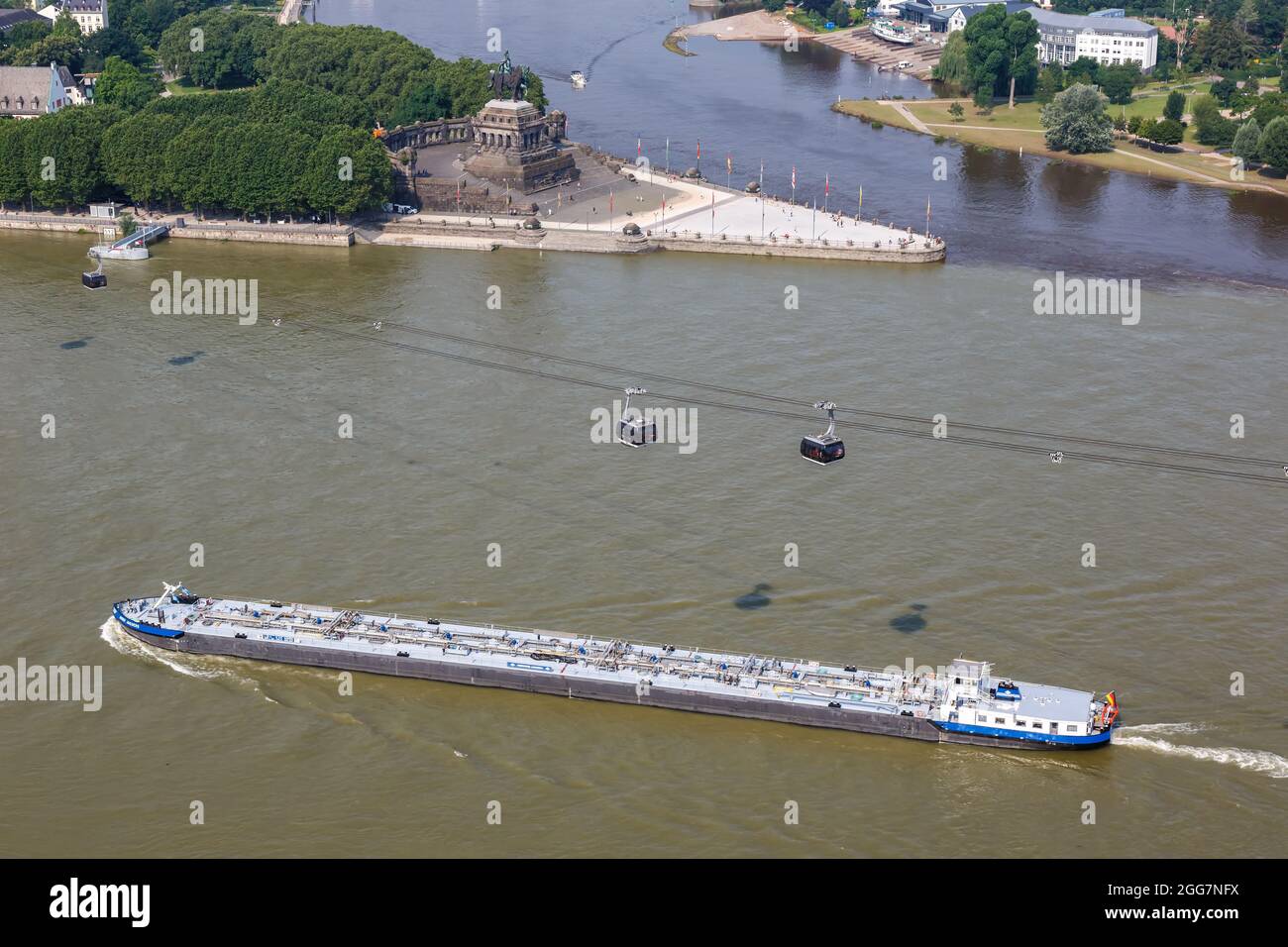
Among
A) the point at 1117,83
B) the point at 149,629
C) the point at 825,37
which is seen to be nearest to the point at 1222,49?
the point at 1117,83

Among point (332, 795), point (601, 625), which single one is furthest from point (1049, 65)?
point (332, 795)

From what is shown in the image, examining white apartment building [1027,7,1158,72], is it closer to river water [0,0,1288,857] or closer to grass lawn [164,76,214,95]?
river water [0,0,1288,857]

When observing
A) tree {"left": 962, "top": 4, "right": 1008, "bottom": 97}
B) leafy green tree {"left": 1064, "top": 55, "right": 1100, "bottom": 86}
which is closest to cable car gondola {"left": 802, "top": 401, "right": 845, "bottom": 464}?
tree {"left": 962, "top": 4, "right": 1008, "bottom": 97}

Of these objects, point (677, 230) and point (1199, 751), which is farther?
point (677, 230)

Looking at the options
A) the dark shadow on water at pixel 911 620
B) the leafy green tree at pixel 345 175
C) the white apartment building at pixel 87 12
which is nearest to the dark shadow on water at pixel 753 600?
the dark shadow on water at pixel 911 620

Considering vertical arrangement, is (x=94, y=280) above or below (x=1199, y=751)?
above

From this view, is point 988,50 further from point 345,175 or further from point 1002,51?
point 345,175

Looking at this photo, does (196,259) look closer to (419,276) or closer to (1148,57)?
(419,276)

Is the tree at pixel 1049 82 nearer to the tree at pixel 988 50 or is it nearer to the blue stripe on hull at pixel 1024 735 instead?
the tree at pixel 988 50
